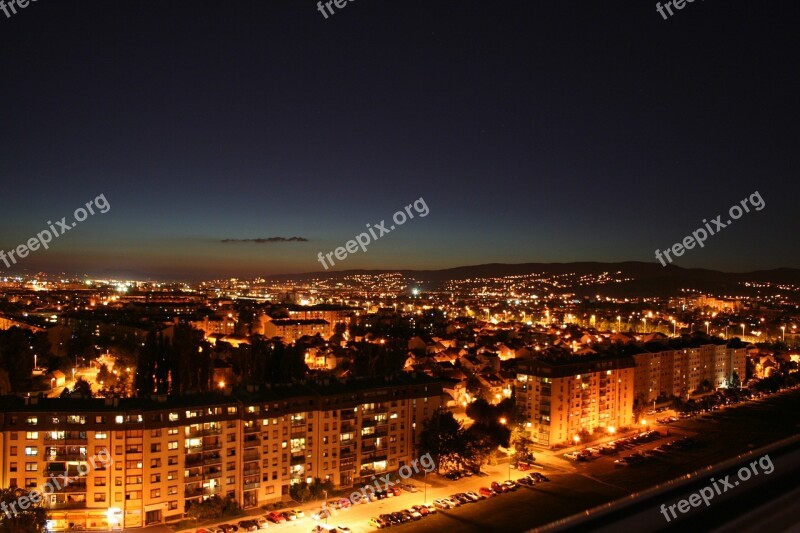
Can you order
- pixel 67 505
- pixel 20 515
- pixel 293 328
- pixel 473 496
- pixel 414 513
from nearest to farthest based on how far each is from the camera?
pixel 20 515 < pixel 67 505 < pixel 414 513 < pixel 473 496 < pixel 293 328

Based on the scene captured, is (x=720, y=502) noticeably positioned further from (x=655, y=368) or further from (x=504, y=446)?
(x=655, y=368)

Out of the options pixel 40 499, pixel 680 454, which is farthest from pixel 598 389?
pixel 40 499

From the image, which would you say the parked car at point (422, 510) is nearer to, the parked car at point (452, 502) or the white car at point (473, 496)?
the parked car at point (452, 502)

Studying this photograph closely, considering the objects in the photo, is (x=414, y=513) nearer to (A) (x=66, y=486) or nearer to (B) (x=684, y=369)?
(A) (x=66, y=486)

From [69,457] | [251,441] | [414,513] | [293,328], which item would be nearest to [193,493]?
[251,441]

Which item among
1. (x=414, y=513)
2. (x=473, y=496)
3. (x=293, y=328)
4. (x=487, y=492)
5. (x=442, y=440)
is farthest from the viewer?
(x=293, y=328)

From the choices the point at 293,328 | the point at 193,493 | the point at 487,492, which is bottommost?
the point at 487,492

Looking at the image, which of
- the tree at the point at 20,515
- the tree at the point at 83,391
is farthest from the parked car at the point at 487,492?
the tree at the point at 83,391
